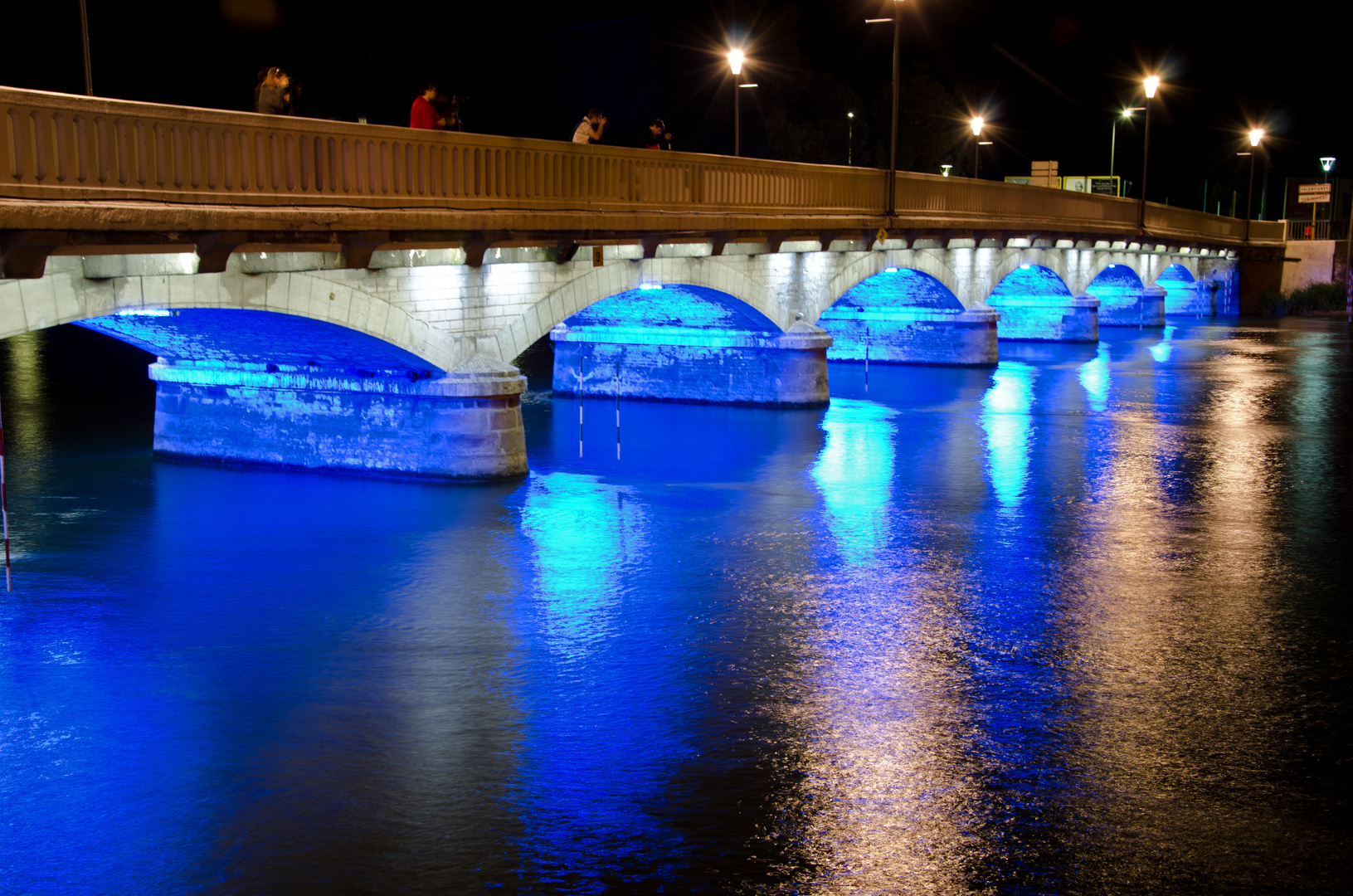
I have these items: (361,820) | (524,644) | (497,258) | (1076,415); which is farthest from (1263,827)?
(1076,415)

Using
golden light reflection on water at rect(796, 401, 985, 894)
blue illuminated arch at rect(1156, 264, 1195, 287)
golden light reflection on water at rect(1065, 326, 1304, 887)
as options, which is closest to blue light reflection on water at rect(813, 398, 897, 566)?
golden light reflection on water at rect(796, 401, 985, 894)

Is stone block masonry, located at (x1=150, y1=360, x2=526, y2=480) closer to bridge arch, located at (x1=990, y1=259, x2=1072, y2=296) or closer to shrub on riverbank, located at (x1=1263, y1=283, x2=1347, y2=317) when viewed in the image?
bridge arch, located at (x1=990, y1=259, x2=1072, y2=296)

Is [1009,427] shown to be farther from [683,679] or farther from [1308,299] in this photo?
[1308,299]

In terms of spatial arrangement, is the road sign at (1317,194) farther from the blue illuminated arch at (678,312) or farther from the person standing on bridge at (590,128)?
the person standing on bridge at (590,128)

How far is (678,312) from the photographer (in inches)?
998

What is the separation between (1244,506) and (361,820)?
40.3 ft

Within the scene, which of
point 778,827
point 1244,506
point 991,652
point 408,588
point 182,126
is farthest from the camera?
point 1244,506

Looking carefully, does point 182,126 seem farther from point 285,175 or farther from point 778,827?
point 778,827

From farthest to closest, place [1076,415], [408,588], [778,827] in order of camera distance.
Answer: [1076,415] < [408,588] < [778,827]

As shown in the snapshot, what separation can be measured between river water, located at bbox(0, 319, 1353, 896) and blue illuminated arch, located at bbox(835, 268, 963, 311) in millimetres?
13299

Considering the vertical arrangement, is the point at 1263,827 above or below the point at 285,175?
below

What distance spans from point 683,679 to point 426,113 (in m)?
8.05

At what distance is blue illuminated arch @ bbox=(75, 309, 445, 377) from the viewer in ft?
48.9

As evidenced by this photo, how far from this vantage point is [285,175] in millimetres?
12930
